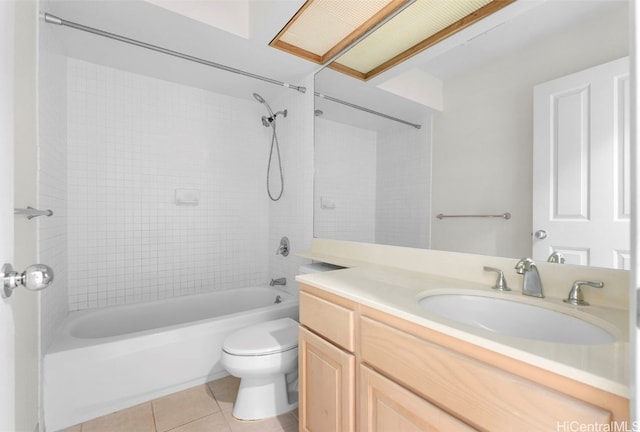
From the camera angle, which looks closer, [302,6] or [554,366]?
[554,366]

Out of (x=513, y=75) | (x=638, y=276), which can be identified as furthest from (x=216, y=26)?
(x=638, y=276)

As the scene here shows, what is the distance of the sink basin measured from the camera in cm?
77

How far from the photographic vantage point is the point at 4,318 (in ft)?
1.94

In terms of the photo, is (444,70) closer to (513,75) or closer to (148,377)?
(513,75)

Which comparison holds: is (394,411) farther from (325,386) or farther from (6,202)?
(6,202)

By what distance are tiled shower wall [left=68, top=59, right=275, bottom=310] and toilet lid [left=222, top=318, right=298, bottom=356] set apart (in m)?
1.12

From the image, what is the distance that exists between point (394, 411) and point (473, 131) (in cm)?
106

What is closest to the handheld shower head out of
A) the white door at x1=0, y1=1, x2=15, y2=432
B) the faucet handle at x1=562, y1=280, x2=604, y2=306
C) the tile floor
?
the white door at x1=0, y1=1, x2=15, y2=432

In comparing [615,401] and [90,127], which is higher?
[90,127]

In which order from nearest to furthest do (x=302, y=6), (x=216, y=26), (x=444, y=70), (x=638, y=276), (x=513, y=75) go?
1. (x=638, y=276)
2. (x=513, y=75)
3. (x=444, y=70)
4. (x=302, y=6)
5. (x=216, y=26)

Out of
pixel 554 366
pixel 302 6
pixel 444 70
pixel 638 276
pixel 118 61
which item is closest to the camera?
pixel 638 276

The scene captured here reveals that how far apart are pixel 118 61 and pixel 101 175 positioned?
82cm

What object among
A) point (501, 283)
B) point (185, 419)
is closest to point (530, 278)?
point (501, 283)

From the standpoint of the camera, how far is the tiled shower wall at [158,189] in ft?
6.64
